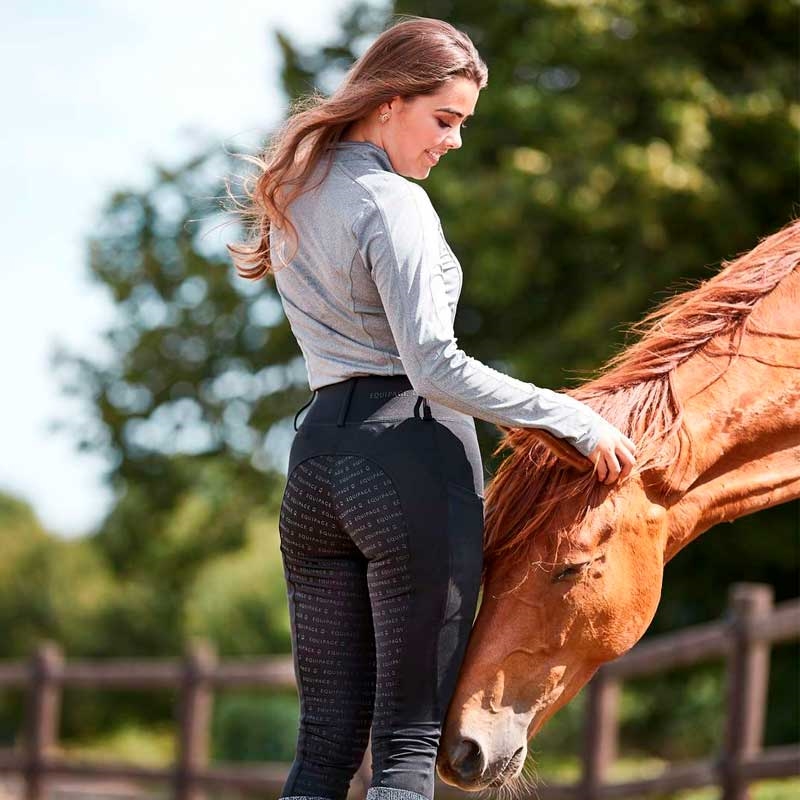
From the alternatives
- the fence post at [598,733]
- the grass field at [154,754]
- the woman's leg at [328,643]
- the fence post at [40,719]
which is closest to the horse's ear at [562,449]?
the woman's leg at [328,643]

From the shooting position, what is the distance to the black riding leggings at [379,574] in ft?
7.41

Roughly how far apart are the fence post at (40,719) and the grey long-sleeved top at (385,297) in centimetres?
918

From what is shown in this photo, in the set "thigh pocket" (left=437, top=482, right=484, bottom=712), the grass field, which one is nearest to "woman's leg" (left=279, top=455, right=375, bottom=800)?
"thigh pocket" (left=437, top=482, right=484, bottom=712)

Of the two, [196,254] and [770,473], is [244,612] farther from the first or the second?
[770,473]

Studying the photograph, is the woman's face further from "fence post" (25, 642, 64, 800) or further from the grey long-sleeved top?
"fence post" (25, 642, 64, 800)

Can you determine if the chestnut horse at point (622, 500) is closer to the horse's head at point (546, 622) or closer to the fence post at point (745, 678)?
the horse's head at point (546, 622)

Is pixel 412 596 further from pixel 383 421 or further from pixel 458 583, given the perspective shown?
pixel 383 421

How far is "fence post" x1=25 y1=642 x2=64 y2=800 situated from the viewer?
416 inches

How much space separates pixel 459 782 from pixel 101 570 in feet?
86.6

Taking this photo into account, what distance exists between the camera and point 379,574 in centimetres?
230

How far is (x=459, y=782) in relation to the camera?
89.5 inches

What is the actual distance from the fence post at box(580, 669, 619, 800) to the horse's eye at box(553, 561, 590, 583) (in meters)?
5.33

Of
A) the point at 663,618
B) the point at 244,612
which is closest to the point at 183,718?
the point at 663,618

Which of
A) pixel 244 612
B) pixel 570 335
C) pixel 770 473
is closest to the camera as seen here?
pixel 770 473
